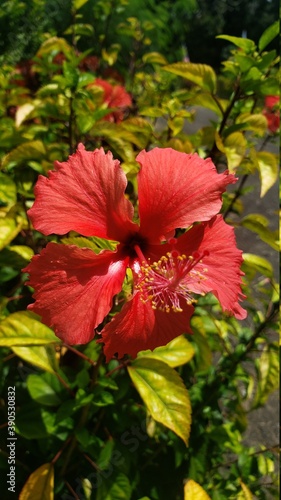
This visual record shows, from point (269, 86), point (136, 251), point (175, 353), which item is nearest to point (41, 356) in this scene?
point (175, 353)

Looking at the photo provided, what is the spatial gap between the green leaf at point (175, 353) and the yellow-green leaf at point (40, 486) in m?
0.34

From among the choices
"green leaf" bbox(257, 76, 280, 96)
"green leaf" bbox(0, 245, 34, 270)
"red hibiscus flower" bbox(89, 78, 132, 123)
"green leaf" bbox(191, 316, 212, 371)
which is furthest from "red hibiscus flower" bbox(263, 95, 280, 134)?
"green leaf" bbox(0, 245, 34, 270)

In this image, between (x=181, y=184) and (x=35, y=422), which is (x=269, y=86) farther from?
(x=35, y=422)

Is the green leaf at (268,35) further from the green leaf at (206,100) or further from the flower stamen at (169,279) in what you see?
the flower stamen at (169,279)

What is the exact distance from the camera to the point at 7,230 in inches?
38.4

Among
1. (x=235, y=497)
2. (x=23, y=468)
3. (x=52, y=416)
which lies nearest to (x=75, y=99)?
(x=52, y=416)

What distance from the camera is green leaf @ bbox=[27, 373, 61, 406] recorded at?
103 cm

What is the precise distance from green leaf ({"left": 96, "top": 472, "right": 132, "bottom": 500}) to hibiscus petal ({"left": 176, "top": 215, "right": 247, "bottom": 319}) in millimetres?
606

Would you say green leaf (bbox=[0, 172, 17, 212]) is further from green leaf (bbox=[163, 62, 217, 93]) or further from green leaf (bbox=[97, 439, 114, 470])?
green leaf (bbox=[97, 439, 114, 470])

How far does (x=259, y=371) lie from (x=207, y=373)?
0.24m

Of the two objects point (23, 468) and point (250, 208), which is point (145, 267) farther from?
point (250, 208)

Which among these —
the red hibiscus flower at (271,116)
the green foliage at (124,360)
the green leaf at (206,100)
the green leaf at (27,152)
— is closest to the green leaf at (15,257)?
the green foliage at (124,360)

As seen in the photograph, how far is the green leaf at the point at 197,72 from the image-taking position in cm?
98

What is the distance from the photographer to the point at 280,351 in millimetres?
1410
